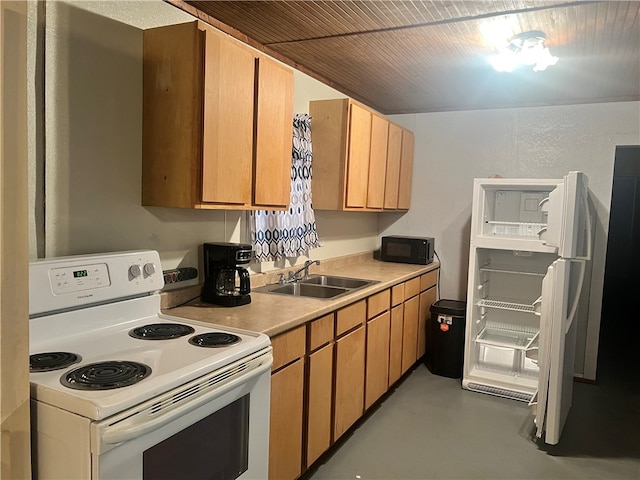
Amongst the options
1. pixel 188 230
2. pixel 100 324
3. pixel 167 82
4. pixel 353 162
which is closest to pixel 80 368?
pixel 100 324

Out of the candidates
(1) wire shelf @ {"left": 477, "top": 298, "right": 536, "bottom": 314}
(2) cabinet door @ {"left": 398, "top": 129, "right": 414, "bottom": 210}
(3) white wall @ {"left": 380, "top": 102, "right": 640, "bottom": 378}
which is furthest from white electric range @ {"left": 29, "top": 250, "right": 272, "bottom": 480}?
(3) white wall @ {"left": 380, "top": 102, "right": 640, "bottom": 378}

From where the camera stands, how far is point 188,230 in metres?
2.45

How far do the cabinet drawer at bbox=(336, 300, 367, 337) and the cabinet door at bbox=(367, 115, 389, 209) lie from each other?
112cm

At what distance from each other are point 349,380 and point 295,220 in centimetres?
110

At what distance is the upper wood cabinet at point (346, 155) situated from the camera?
3.39 m

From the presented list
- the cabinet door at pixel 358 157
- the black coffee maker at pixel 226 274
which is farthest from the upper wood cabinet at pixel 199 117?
the cabinet door at pixel 358 157

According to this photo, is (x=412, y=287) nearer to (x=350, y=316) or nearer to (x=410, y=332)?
(x=410, y=332)

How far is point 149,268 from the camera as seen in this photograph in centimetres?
204

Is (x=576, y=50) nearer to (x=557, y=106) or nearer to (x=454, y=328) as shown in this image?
(x=557, y=106)

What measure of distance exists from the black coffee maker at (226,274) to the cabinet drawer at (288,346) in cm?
36

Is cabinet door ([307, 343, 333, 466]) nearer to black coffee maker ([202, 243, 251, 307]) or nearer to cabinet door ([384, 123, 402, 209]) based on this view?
black coffee maker ([202, 243, 251, 307])

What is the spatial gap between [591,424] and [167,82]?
3453mm

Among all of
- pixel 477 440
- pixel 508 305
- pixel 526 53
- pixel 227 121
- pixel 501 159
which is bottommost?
pixel 477 440

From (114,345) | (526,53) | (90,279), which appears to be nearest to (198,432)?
(114,345)
